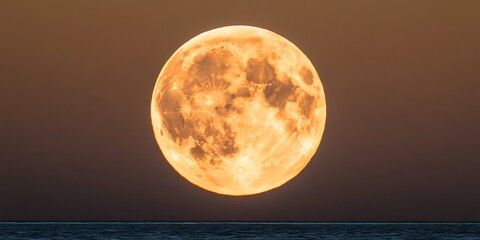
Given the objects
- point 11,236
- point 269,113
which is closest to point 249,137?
point 269,113

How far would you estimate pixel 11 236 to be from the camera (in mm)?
79062

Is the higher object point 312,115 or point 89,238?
point 312,115

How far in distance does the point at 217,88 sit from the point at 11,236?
101 feet

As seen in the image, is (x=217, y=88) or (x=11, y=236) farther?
(x=11, y=236)

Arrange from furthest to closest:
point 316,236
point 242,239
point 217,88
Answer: point 316,236
point 242,239
point 217,88

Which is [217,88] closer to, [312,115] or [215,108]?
[215,108]

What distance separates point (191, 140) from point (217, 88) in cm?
355

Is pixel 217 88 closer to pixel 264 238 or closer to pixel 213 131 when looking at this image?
pixel 213 131

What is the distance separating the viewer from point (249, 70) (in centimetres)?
5653

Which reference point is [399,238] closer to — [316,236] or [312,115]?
[316,236]

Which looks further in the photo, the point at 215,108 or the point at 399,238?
the point at 399,238

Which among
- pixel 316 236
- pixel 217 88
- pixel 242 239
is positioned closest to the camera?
pixel 217 88

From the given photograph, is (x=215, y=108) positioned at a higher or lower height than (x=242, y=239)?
higher

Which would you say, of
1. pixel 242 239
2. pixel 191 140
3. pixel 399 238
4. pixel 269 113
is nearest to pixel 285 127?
pixel 269 113
